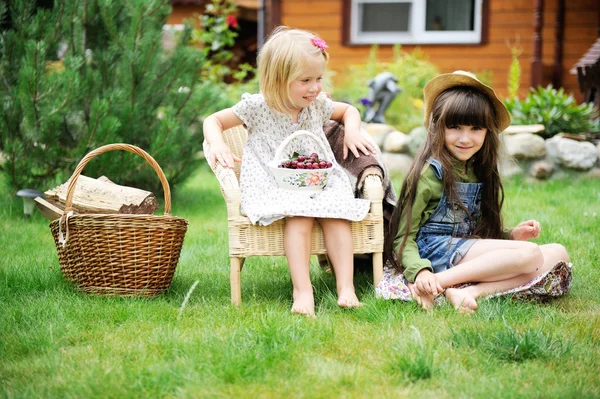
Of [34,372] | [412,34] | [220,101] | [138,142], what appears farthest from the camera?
[412,34]

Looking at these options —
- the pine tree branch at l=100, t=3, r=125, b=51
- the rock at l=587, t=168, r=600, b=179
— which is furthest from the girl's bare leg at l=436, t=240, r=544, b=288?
the rock at l=587, t=168, r=600, b=179

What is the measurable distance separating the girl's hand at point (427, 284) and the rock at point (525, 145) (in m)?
3.51

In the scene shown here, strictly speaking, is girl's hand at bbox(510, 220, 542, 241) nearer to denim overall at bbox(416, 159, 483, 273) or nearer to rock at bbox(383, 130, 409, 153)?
denim overall at bbox(416, 159, 483, 273)

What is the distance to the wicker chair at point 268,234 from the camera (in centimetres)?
303

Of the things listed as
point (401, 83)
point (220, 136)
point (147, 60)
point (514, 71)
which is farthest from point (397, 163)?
point (220, 136)

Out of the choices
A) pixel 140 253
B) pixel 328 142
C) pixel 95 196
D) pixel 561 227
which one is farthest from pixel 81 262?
pixel 561 227

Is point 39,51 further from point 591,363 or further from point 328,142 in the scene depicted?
point 591,363

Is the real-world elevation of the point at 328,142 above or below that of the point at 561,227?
above

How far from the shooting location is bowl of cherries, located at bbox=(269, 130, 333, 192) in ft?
9.91

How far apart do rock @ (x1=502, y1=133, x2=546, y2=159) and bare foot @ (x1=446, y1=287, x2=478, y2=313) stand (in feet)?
11.4

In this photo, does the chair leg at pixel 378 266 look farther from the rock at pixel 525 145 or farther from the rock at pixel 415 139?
the rock at pixel 415 139

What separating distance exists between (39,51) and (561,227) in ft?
11.3

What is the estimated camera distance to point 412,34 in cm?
907

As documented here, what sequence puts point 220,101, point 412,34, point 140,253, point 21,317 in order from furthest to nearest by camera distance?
point 412,34 → point 220,101 → point 140,253 → point 21,317
